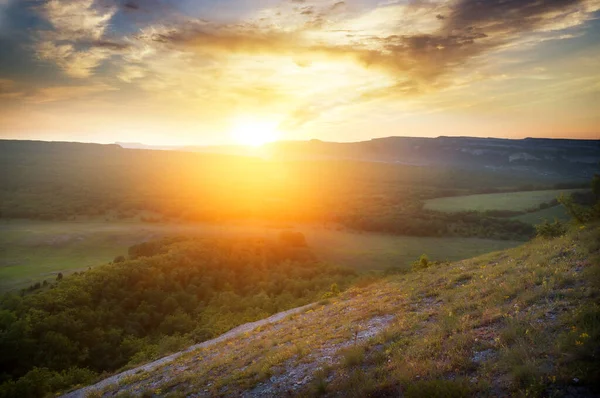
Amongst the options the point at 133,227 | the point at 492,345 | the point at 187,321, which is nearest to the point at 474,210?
the point at 187,321

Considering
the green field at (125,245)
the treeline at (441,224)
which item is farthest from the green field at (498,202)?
the green field at (125,245)

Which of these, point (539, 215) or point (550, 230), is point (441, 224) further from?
point (550, 230)

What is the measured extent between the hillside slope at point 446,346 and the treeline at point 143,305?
634 inches

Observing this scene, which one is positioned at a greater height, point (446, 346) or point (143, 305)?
point (446, 346)

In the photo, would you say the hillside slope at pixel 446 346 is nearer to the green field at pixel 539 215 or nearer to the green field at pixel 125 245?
the green field at pixel 125 245

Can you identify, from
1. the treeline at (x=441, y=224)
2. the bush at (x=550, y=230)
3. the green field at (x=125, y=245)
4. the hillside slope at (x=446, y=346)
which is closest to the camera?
the hillside slope at (x=446, y=346)

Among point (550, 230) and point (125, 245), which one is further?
point (125, 245)

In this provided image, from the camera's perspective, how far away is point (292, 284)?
59.5 meters

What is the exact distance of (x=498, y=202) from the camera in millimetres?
124125

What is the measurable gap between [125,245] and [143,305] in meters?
43.8

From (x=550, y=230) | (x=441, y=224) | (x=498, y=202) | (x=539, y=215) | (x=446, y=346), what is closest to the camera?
(x=446, y=346)

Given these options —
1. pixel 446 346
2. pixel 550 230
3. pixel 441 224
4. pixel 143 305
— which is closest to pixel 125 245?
pixel 143 305

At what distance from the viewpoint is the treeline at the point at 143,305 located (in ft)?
102

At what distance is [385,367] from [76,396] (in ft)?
70.5
